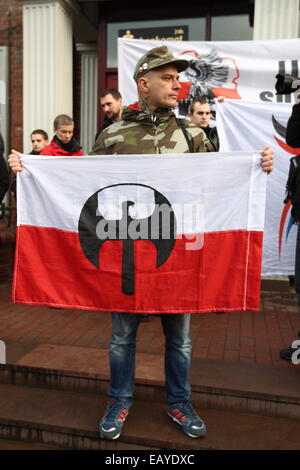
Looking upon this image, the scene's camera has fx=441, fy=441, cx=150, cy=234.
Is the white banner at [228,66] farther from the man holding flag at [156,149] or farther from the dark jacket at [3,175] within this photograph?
the man holding flag at [156,149]

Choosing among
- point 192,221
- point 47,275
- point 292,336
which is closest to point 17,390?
point 47,275

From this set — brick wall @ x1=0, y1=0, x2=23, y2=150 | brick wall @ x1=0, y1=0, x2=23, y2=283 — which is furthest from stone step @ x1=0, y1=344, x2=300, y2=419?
brick wall @ x1=0, y1=0, x2=23, y2=150

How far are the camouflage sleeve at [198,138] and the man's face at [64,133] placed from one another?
7.92 ft

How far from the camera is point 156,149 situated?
93.1 inches

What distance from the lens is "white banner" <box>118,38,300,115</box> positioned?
4.85 metres

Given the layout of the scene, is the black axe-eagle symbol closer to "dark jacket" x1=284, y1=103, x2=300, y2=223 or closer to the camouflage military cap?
the camouflage military cap

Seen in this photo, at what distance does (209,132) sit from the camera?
14.5 feet

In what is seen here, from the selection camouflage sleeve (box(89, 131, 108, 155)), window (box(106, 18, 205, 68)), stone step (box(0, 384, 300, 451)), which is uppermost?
window (box(106, 18, 205, 68))

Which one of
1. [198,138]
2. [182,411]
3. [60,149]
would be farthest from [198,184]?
[60,149]

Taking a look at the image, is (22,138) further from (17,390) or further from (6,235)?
(17,390)

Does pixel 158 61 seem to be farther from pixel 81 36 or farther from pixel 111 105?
pixel 81 36

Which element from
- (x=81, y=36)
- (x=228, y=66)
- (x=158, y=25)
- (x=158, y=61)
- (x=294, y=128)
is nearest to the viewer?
(x=158, y=61)

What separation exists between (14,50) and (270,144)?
4.36 metres
